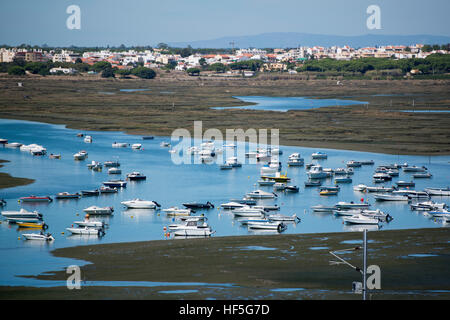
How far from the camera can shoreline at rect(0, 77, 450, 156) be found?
67.1 meters

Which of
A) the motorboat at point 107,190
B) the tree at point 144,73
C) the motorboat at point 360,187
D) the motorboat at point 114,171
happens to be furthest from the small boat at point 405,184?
the tree at point 144,73

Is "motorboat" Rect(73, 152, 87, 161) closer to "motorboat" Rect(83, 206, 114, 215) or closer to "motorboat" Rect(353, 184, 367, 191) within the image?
"motorboat" Rect(83, 206, 114, 215)

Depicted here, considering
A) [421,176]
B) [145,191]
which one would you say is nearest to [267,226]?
[145,191]

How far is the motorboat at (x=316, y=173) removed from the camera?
4866cm

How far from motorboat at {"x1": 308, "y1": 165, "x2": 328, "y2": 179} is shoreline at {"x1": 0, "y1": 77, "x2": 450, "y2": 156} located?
12.9m

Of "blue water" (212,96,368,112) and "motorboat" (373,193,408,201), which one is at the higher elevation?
"blue water" (212,96,368,112)

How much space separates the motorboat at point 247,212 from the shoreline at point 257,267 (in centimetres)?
418

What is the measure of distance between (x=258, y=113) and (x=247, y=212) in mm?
51029

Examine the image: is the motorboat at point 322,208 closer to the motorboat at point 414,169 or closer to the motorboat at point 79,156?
the motorboat at point 414,169

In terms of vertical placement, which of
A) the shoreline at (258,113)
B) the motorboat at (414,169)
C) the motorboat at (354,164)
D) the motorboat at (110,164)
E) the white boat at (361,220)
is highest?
the shoreline at (258,113)

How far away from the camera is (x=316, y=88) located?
139875mm

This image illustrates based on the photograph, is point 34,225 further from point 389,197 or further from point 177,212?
point 389,197

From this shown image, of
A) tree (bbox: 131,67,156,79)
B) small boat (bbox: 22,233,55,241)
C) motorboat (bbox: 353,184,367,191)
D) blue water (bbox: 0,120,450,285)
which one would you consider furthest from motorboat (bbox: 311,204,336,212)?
tree (bbox: 131,67,156,79)

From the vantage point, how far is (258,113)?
87.2m
